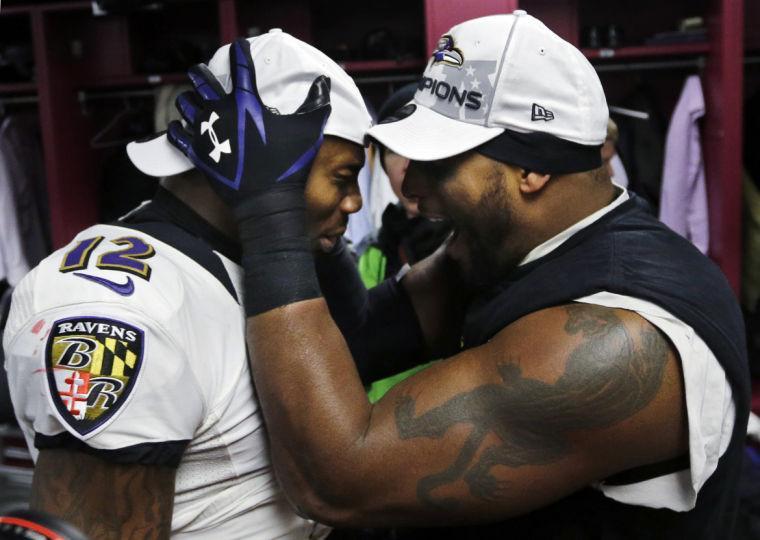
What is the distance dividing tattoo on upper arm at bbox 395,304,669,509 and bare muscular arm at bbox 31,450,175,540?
35 cm

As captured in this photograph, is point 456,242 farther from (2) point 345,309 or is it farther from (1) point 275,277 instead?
(1) point 275,277

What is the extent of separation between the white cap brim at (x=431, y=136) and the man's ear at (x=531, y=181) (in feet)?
0.25

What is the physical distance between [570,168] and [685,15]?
8.80ft

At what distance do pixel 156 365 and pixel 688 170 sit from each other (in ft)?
8.76

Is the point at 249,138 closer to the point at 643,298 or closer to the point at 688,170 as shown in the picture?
the point at 643,298

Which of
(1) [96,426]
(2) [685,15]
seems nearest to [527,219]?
(1) [96,426]

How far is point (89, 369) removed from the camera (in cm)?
91

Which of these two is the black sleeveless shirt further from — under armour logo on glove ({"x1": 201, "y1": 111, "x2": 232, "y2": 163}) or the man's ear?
under armour logo on glove ({"x1": 201, "y1": 111, "x2": 232, "y2": 163})

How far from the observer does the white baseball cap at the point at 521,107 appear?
3.97 feet

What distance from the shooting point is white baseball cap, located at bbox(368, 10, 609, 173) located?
121cm

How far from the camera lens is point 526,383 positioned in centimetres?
106

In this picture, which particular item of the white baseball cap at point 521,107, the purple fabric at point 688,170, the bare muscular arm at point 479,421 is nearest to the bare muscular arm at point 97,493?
the bare muscular arm at point 479,421

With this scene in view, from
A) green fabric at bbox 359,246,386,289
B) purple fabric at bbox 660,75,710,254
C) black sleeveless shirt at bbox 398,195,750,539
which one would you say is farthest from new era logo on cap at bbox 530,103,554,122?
purple fabric at bbox 660,75,710,254

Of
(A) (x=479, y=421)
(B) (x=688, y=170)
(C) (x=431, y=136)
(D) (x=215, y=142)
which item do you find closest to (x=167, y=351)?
(D) (x=215, y=142)
